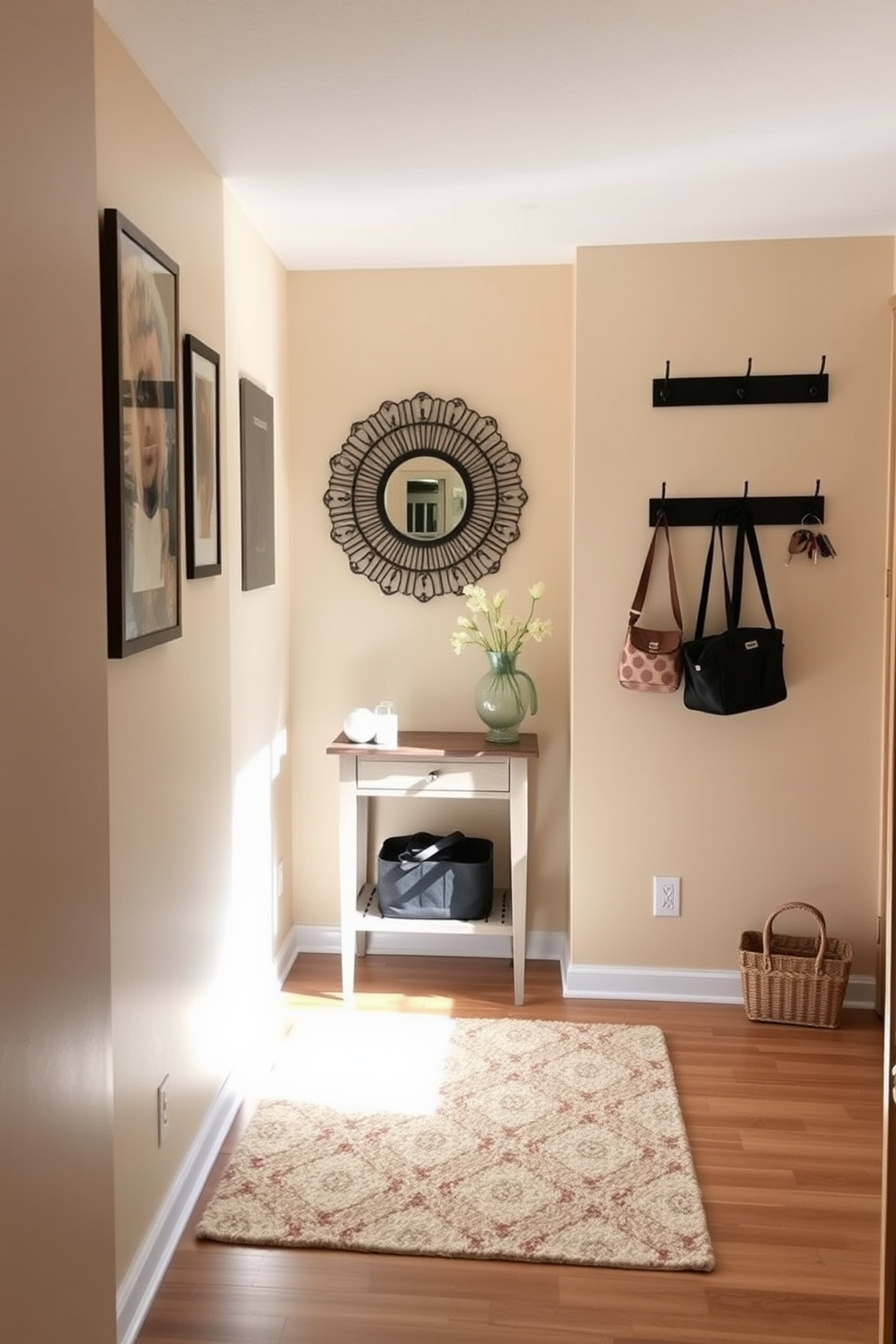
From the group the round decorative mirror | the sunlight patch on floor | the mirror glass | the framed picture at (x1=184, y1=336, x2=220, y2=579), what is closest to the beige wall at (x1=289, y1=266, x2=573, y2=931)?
the round decorative mirror

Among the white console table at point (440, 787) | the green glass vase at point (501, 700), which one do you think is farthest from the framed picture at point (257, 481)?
the green glass vase at point (501, 700)

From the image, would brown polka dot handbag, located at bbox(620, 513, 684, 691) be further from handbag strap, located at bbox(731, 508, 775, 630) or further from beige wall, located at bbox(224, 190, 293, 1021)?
beige wall, located at bbox(224, 190, 293, 1021)

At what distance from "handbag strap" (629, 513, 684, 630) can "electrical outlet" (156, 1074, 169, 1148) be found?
1.92m

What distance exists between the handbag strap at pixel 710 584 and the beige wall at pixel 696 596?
49mm

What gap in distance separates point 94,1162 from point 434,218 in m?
2.74

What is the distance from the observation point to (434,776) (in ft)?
12.1

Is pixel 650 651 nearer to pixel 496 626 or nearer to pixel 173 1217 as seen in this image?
pixel 496 626

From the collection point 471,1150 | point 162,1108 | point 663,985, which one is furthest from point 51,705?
point 663,985

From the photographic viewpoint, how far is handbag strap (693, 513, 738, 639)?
3.61m

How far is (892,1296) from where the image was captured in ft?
5.51

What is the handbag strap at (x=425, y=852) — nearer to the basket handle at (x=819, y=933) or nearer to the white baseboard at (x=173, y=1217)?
the white baseboard at (x=173, y=1217)

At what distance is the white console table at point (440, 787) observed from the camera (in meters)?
3.66

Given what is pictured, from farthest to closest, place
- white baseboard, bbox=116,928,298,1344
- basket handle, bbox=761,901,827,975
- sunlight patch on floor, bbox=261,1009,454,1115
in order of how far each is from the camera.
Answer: basket handle, bbox=761,901,827,975 → sunlight patch on floor, bbox=261,1009,454,1115 → white baseboard, bbox=116,928,298,1344

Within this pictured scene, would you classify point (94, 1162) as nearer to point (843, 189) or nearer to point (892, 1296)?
point (892, 1296)
